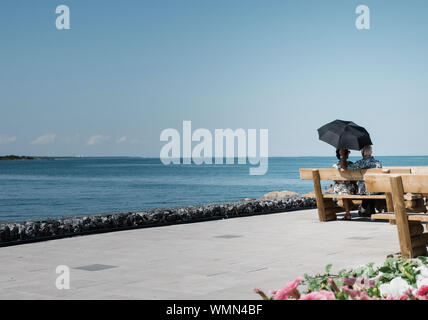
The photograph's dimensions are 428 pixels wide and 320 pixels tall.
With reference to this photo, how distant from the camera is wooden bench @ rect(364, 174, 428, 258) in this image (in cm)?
690

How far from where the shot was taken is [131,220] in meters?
10.9

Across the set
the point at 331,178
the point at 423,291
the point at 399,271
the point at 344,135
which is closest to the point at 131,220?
the point at 331,178

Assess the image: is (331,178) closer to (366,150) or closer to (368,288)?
(366,150)

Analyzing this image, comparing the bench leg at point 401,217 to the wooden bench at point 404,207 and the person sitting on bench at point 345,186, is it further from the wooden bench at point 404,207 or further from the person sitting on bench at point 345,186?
the person sitting on bench at point 345,186

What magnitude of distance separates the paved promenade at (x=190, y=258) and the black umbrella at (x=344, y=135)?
1594mm

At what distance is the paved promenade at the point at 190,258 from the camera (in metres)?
5.57

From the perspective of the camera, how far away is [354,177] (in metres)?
11.3

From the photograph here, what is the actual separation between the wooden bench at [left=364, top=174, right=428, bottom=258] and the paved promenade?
38cm

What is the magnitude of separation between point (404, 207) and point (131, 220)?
5542 millimetres

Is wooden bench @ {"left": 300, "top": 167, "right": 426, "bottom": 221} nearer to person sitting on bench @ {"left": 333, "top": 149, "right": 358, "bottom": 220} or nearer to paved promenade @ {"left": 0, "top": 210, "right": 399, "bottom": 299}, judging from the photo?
person sitting on bench @ {"left": 333, "top": 149, "right": 358, "bottom": 220}

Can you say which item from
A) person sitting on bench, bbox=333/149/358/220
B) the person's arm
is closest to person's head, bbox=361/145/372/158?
person sitting on bench, bbox=333/149/358/220

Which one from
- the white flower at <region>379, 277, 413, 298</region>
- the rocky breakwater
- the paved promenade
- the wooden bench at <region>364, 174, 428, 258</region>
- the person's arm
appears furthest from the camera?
the person's arm
